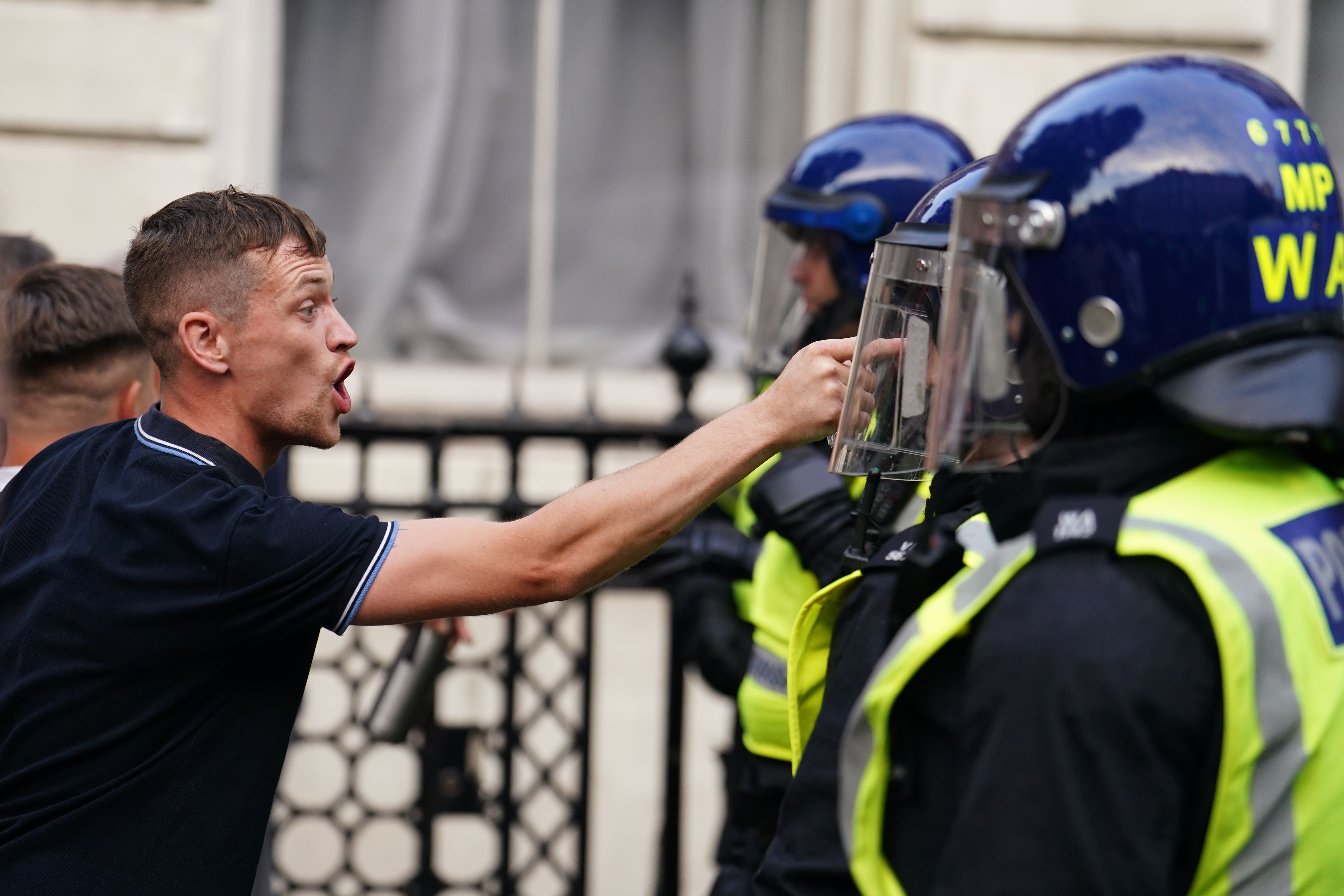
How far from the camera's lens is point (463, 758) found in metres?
4.41

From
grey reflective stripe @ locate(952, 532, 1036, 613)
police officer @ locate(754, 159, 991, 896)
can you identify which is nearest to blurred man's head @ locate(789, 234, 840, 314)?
police officer @ locate(754, 159, 991, 896)

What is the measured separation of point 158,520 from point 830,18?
173 inches

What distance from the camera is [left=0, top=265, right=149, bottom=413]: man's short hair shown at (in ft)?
8.57

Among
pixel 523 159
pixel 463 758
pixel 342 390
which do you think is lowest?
pixel 463 758

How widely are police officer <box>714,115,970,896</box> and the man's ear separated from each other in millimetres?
1012

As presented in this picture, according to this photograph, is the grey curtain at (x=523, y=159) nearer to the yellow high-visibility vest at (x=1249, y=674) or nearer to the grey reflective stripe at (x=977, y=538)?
the grey reflective stripe at (x=977, y=538)

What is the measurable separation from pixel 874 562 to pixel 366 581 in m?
0.71

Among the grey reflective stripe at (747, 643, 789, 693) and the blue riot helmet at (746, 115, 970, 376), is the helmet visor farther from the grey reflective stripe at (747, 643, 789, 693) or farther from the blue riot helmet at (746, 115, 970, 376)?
the blue riot helmet at (746, 115, 970, 376)

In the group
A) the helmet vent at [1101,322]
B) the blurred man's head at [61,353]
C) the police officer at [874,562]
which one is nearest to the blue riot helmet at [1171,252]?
the helmet vent at [1101,322]

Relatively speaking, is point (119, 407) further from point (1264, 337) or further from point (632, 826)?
point (632, 826)

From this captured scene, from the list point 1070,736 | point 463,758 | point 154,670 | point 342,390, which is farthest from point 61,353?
point 463,758

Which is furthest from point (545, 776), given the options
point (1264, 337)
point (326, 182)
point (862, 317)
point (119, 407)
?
point (1264, 337)

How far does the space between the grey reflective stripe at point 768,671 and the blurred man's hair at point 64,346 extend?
4.17 ft

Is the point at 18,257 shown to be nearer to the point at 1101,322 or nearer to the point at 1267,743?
the point at 1101,322
